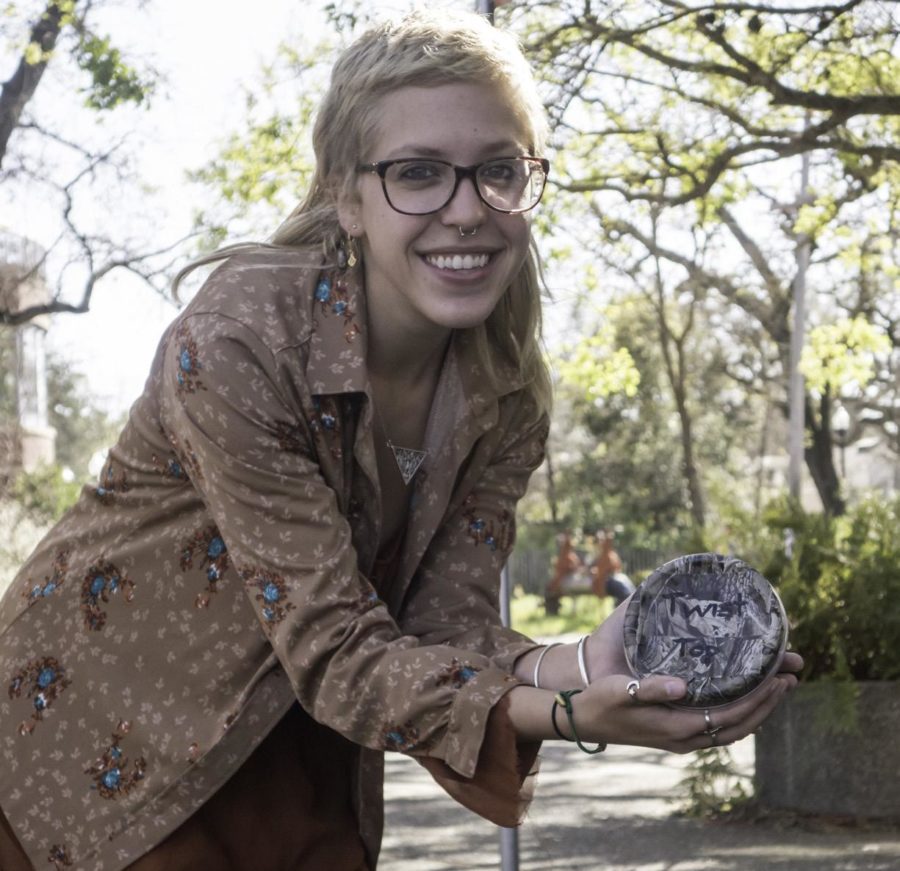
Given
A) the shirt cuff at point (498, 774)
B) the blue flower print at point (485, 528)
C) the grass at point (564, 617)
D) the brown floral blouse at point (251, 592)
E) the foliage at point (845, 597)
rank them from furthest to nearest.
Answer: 1. the grass at point (564, 617)
2. the foliage at point (845, 597)
3. the blue flower print at point (485, 528)
4. the brown floral blouse at point (251, 592)
5. the shirt cuff at point (498, 774)

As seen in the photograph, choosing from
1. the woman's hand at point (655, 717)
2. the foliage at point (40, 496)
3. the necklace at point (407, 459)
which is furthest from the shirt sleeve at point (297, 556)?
the foliage at point (40, 496)

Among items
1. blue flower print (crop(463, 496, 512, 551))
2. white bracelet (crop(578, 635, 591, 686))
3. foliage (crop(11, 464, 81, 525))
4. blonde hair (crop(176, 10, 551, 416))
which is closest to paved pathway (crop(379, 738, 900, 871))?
blue flower print (crop(463, 496, 512, 551))

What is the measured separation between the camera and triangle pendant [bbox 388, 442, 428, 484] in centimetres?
241

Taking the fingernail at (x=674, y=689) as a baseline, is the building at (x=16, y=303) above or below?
above

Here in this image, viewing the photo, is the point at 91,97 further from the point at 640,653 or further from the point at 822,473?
the point at 822,473

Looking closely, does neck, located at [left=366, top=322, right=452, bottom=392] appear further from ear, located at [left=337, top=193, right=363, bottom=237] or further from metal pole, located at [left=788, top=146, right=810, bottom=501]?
metal pole, located at [left=788, top=146, right=810, bottom=501]

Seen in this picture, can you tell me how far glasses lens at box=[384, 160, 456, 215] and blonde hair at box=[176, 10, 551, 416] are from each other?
0.28 feet

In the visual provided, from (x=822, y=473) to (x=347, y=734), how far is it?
25879 millimetres

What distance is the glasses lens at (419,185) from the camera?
7.03 ft

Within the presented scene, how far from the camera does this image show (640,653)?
77.2 inches

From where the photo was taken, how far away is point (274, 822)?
7.81 feet

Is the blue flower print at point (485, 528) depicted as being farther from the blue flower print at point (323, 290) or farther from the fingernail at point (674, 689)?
the fingernail at point (674, 689)

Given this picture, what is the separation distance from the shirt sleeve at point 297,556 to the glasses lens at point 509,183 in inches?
15.7

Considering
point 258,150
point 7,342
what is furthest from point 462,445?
point 7,342
